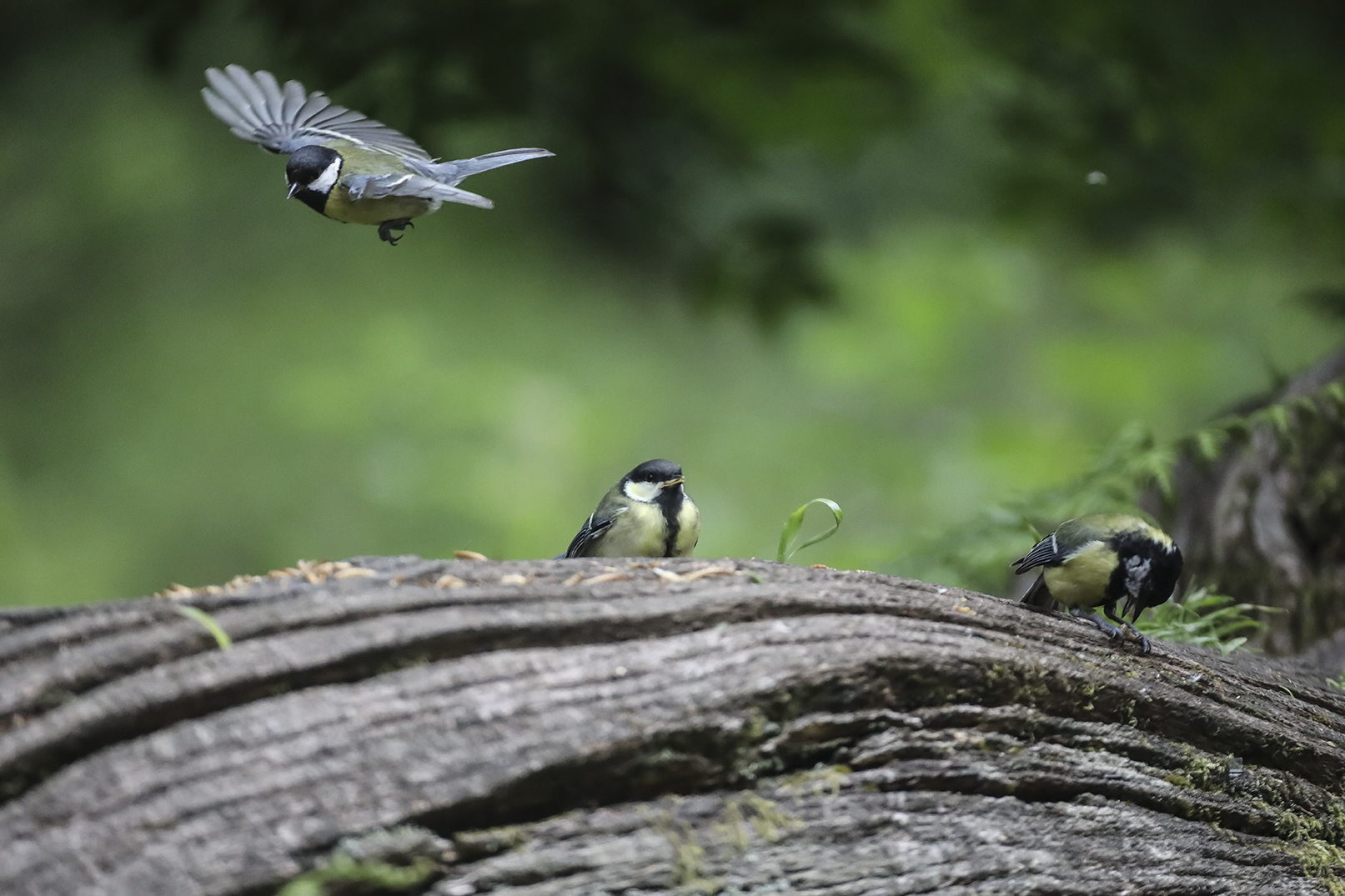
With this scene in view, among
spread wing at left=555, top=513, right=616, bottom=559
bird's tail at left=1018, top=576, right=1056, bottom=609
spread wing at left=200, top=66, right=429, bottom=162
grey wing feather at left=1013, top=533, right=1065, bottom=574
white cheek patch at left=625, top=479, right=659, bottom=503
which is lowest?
bird's tail at left=1018, top=576, right=1056, bottom=609

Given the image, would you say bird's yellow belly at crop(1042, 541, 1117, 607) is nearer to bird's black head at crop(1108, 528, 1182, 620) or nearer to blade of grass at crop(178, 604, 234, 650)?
bird's black head at crop(1108, 528, 1182, 620)

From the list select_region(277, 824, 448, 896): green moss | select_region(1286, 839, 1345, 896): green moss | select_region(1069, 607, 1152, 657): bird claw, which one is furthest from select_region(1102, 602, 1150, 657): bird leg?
select_region(277, 824, 448, 896): green moss

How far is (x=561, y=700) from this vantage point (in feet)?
4.45

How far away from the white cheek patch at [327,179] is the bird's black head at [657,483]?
3.11 ft

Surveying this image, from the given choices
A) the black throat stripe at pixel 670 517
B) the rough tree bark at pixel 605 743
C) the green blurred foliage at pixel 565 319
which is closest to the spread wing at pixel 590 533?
the black throat stripe at pixel 670 517

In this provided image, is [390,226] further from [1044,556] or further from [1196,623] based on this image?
[1196,623]

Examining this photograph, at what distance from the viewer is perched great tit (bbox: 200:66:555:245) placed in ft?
5.91

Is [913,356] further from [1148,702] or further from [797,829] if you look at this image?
[797,829]

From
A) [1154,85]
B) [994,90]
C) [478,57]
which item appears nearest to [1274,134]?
[1154,85]

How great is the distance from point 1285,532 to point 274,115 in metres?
3.38

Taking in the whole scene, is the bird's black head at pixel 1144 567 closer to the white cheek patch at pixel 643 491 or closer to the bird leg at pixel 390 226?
the white cheek patch at pixel 643 491

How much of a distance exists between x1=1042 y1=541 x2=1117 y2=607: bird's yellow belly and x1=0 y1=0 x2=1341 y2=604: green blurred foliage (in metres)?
1.71

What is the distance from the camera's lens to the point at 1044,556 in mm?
2164

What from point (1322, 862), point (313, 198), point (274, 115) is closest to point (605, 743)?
point (313, 198)
